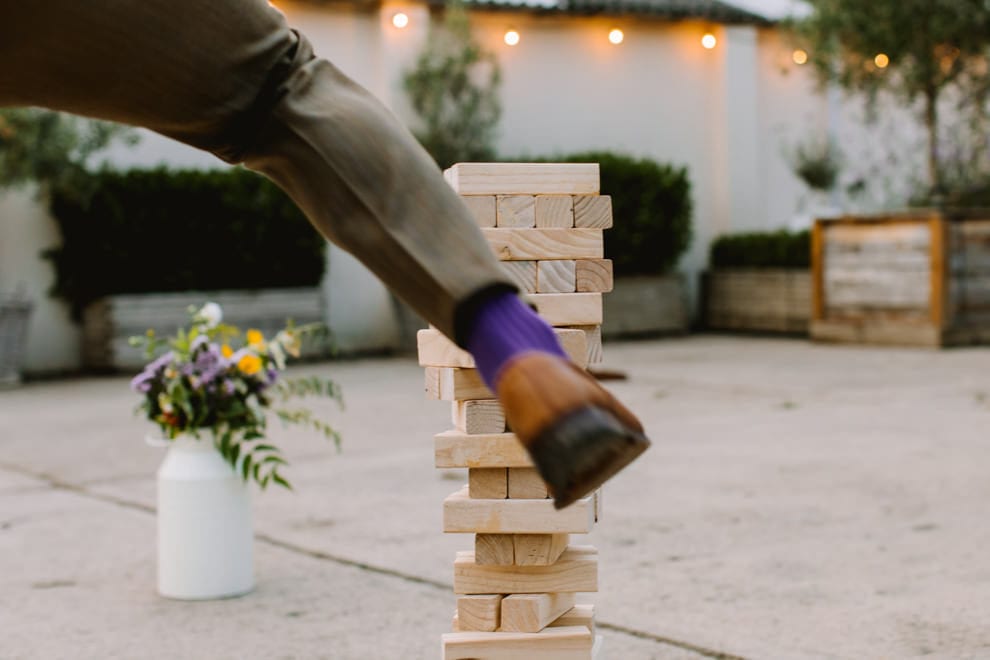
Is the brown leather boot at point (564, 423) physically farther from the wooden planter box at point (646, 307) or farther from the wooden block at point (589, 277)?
the wooden planter box at point (646, 307)

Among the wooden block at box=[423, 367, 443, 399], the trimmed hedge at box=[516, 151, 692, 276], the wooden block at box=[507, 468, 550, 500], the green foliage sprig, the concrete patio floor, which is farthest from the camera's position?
the trimmed hedge at box=[516, 151, 692, 276]

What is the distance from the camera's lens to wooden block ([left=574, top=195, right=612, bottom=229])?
2396mm


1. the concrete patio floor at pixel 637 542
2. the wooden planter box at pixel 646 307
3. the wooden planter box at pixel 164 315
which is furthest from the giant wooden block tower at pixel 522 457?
the wooden planter box at pixel 646 307

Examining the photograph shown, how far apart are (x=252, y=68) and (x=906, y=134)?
1579cm

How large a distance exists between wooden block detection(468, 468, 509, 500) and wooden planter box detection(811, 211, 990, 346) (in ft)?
31.5

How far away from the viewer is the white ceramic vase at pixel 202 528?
3584 mm

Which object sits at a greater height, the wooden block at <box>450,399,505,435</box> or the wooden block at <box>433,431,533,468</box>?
the wooden block at <box>450,399,505,435</box>

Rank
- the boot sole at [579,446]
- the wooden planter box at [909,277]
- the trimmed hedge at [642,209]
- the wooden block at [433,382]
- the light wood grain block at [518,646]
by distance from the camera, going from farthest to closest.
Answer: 1. the trimmed hedge at [642,209]
2. the wooden planter box at [909,277]
3. the wooden block at [433,382]
4. the light wood grain block at [518,646]
5. the boot sole at [579,446]

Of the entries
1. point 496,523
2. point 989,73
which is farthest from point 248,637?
point 989,73

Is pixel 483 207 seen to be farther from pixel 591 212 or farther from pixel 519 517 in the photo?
pixel 519 517

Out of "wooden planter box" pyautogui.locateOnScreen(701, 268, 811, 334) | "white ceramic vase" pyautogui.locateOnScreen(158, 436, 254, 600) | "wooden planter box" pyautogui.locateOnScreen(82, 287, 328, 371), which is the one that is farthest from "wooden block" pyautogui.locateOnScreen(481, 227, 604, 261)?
"wooden planter box" pyautogui.locateOnScreen(701, 268, 811, 334)

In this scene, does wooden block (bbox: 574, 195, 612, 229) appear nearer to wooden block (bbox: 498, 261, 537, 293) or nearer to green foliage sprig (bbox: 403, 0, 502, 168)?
wooden block (bbox: 498, 261, 537, 293)

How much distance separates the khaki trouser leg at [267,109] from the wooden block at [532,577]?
3.59 ft

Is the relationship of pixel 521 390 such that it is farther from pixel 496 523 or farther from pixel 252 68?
pixel 496 523
